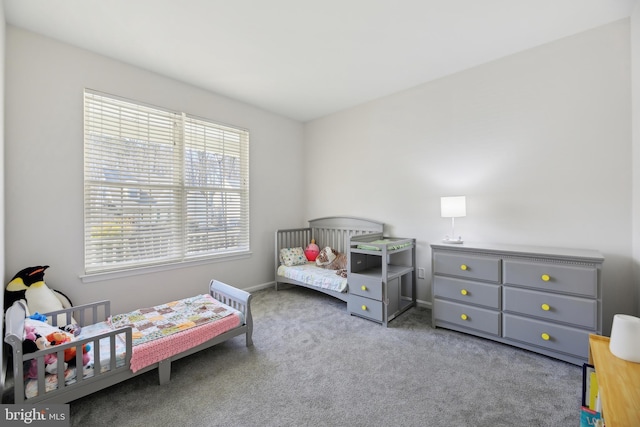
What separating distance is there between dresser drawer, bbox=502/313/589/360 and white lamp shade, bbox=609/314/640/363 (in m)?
0.95

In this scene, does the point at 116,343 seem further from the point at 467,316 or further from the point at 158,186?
the point at 467,316

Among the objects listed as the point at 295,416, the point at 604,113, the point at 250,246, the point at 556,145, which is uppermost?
the point at 604,113

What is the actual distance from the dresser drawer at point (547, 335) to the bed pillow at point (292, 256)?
2.47 meters

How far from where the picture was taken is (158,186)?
293cm

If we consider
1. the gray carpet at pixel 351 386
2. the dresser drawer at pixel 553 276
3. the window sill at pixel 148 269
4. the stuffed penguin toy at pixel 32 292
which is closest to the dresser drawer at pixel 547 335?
the gray carpet at pixel 351 386

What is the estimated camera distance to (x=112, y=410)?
5.22 feet

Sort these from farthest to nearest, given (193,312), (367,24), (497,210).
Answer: (497,210) → (193,312) → (367,24)

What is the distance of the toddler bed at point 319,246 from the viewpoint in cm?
322

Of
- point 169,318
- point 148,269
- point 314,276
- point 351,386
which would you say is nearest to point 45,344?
point 169,318

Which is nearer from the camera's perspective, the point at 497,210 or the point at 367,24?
the point at 367,24

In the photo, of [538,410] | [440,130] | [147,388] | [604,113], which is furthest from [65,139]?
[604,113]

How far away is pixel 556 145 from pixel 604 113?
370 millimetres

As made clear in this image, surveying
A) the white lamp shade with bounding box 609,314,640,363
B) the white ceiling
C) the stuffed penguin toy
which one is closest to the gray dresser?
the white lamp shade with bounding box 609,314,640,363

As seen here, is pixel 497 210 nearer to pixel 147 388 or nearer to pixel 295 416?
pixel 295 416
